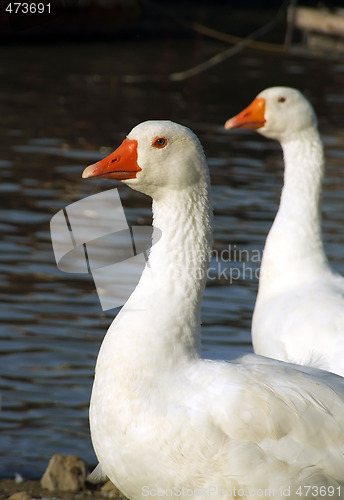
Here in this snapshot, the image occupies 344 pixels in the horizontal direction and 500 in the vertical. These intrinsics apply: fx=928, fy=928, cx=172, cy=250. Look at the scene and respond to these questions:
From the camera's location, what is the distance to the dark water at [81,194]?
6.16 meters

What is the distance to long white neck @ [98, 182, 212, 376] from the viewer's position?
12.9 ft

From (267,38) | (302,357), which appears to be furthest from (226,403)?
(267,38)

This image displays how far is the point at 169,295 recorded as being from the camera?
400 cm

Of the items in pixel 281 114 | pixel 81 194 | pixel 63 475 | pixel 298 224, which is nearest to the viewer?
pixel 63 475

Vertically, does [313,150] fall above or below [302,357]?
above

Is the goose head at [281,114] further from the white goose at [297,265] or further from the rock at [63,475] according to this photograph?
the rock at [63,475]

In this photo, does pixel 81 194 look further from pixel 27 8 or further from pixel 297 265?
pixel 27 8

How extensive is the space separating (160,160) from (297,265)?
7.46ft

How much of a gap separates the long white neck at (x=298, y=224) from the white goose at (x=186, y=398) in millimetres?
2063

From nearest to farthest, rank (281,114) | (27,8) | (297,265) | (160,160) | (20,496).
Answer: (160,160) < (20,496) < (297,265) < (281,114) < (27,8)

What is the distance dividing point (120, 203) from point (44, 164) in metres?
1.68

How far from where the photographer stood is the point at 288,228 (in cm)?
634

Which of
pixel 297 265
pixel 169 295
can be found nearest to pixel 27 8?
pixel 297 265

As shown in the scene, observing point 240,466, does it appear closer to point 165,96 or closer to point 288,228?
point 288,228
